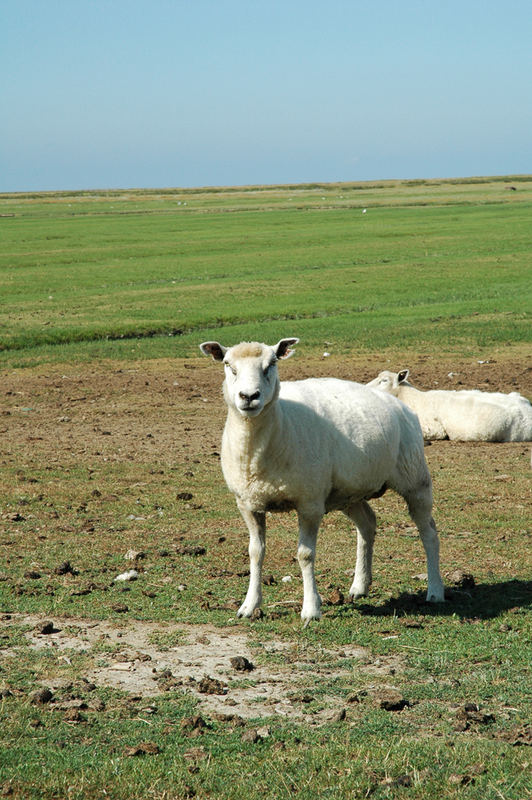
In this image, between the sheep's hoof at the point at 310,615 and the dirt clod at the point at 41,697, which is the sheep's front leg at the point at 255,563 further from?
the dirt clod at the point at 41,697

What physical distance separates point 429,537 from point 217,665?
8.70ft

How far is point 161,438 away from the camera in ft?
52.3

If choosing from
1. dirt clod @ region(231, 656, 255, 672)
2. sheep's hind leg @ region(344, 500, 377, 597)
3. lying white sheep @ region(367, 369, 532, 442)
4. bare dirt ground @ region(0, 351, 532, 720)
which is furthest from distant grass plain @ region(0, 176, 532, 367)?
dirt clod @ region(231, 656, 255, 672)

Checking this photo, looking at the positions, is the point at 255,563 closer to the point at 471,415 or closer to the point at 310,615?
the point at 310,615

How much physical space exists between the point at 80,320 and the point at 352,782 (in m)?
26.5

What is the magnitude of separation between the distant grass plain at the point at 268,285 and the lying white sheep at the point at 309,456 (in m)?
15.1

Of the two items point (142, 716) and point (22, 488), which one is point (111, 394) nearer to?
point (22, 488)

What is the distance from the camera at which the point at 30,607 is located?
848 cm

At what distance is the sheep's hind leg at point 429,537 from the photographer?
8.80m

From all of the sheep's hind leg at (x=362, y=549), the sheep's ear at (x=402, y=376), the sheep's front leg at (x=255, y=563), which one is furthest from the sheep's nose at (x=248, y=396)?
the sheep's ear at (x=402, y=376)

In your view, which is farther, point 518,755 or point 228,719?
point 228,719

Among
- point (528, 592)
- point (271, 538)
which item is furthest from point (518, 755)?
point (271, 538)

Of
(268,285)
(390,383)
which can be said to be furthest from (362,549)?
(268,285)

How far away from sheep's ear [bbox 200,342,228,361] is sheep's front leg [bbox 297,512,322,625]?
1.43 meters
